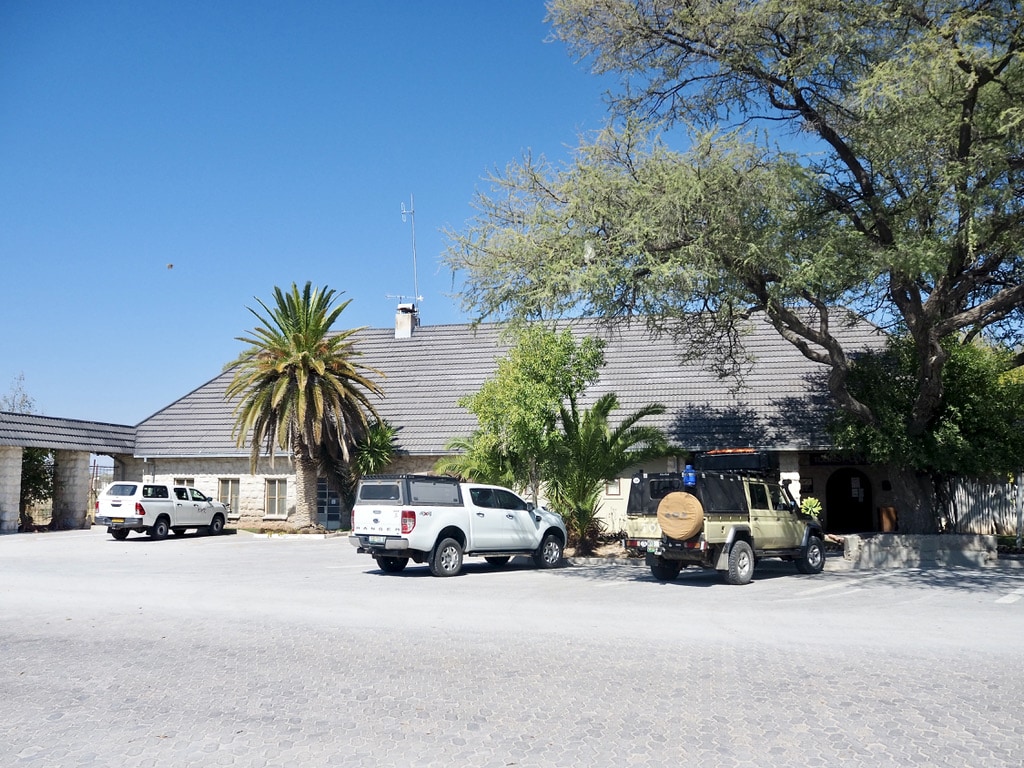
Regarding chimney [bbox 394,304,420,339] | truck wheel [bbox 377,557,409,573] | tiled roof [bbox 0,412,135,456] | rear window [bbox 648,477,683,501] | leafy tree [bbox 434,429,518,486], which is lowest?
truck wheel [bbox 377,557,409,573]

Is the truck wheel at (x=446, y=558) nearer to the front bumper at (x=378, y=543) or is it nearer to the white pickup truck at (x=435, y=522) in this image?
the white pickup truck at (x=435, y=522)

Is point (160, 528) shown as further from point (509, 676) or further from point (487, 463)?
point (509, 676)

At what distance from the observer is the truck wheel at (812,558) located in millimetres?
17438

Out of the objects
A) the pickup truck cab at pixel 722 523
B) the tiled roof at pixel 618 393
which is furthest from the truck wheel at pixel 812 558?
the tiled roof at pixel 618 393

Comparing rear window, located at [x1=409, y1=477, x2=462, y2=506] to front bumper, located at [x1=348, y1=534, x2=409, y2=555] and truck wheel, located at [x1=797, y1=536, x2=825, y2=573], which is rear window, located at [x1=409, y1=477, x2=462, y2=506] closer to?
front bumper, located at [x1=348, y1=534, x2=409, y2=555]

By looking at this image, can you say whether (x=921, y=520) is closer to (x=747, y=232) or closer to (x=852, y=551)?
(x=852, y=551)

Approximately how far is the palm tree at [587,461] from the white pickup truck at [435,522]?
3.16 meters

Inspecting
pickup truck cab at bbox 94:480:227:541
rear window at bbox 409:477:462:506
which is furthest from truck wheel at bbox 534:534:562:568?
pickup truck cab at bbox 94:480:227:541

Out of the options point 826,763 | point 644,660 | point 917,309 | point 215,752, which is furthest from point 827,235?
point 215,752

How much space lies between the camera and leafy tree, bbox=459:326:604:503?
834 inches

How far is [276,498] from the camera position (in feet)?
104

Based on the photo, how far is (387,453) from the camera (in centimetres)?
2934

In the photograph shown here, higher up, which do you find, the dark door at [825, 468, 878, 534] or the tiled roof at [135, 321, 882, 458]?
the tiled roof at [135, 321, 882, 458]

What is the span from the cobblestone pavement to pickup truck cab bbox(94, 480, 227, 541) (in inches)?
461
